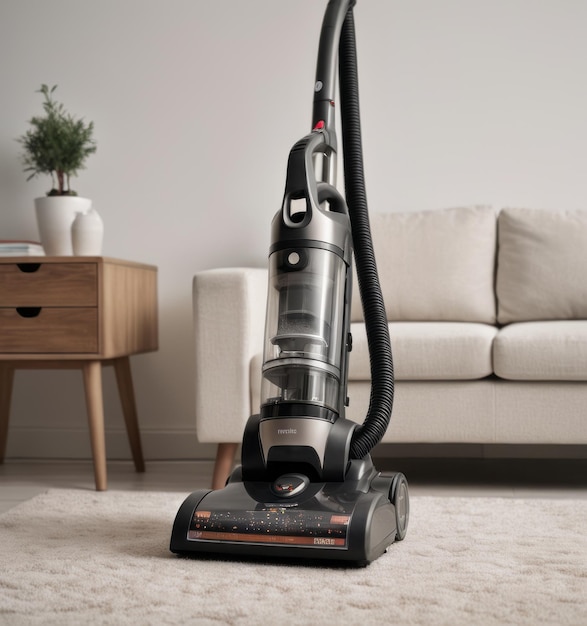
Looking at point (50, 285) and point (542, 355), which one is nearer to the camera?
point (542, 355)

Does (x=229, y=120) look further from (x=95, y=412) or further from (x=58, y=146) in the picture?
(x=95, y=412)

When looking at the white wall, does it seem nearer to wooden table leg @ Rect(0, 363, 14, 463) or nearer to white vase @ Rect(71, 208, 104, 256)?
wooden table leg @ Rect(0, 363, 14, 463)

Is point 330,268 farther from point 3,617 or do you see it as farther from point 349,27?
point 3,617

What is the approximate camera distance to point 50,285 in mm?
2617

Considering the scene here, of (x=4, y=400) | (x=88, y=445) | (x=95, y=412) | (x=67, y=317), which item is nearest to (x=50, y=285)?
(x=67, y=317)

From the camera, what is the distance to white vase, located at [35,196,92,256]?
2.99 metres

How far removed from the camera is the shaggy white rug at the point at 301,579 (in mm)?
1281

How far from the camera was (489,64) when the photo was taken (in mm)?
3107

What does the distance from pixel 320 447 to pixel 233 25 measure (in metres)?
2.09

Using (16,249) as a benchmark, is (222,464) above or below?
below

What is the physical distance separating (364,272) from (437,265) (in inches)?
42.4

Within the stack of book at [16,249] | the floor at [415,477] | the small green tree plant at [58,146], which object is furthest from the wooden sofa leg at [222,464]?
the small green tree plant at [58,146]

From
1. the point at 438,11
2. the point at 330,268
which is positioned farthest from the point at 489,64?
the point at 330,268

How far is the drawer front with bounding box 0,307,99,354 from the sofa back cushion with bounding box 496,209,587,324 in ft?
4.20
